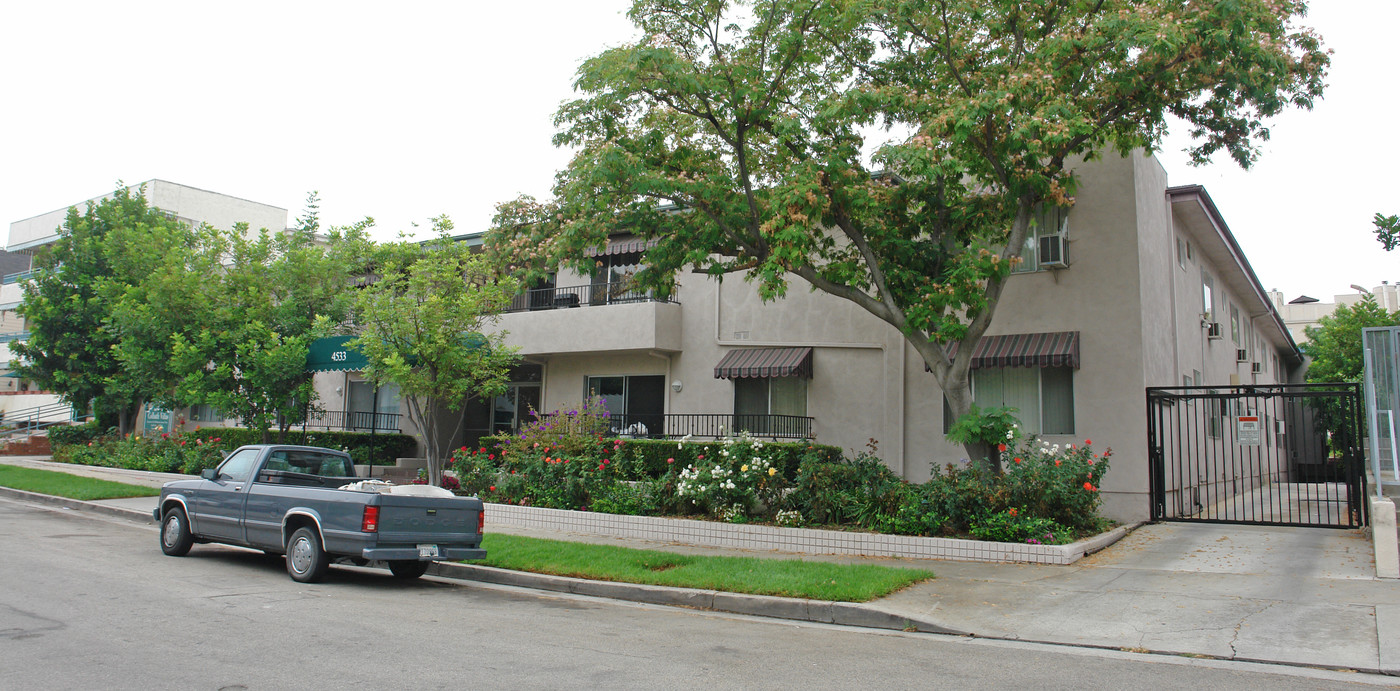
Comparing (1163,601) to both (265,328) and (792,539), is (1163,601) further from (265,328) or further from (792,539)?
(265,328)

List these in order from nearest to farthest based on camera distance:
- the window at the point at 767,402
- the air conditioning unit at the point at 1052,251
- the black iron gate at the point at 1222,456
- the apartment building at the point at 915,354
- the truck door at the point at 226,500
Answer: the truck door at the point at 226,500 < the black iron gate at the point at 1222,456 < the apartment building at the point at 915,354 < the air conditioning unit at the point at 1052,251 < the window at the point at 767,402

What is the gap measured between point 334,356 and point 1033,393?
14.0 m

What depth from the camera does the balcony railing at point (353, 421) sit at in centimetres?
2478

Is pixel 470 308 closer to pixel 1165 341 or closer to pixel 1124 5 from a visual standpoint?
pixel 1124 5

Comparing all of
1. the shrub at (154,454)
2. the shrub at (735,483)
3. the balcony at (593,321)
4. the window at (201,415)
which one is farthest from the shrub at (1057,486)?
the window at (201,415)

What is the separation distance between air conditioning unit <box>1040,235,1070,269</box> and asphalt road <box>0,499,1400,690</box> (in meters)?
9.08

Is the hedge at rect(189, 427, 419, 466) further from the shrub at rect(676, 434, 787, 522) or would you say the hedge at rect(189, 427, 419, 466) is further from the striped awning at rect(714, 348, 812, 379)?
the shrub at rect(676, 434, 787, 522)

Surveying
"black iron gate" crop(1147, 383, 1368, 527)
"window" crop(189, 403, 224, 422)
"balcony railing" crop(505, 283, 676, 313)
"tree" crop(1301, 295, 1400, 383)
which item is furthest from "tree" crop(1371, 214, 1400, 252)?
"window" crop(189, 403, 224, 422)

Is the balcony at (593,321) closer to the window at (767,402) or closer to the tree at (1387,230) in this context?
the window at (767,402)

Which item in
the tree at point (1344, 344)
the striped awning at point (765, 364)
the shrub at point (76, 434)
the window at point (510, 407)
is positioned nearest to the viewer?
the striped awning at point (765, 364)

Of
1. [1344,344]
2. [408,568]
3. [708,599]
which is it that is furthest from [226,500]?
[1344,344]

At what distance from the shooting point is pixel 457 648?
21.7 feet

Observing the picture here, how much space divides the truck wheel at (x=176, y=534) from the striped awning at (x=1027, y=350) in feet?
37.4

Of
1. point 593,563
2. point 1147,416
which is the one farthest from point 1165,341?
point 593,563
